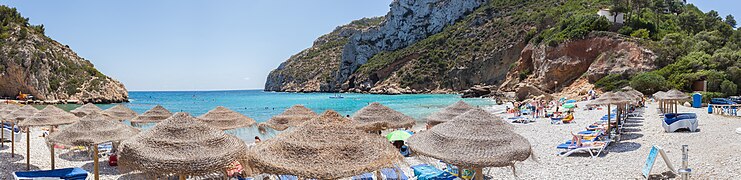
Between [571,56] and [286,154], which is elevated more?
[571,56]

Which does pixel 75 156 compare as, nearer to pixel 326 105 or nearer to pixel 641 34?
pixel 326 105

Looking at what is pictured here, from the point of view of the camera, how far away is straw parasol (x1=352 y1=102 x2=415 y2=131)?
12766 millimetres

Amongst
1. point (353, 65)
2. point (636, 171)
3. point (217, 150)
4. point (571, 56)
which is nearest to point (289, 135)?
point (217, 150)

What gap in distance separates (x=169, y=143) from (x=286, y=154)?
2.03m

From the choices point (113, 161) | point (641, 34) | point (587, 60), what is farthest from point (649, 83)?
point (113, 161)

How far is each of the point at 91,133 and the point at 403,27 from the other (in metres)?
A: 86.7

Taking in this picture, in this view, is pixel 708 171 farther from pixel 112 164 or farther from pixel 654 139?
pixel 112 164

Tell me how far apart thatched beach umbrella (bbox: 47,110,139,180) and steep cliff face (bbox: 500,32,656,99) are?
134 feet

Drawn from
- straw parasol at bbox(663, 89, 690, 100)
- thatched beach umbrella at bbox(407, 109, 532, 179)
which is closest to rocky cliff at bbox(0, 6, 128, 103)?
thatched beach umbrella at bbox(407, 109, 532, 179)

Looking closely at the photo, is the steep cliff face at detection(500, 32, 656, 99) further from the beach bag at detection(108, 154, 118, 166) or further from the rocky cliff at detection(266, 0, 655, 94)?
the beach bag at detection(108, 154, 118, 166)

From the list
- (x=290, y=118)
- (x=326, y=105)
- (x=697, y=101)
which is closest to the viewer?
(x=290, y=118)

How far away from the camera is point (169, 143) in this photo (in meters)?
6.39

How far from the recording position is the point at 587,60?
148 feet

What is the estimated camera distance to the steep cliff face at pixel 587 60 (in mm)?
40031
